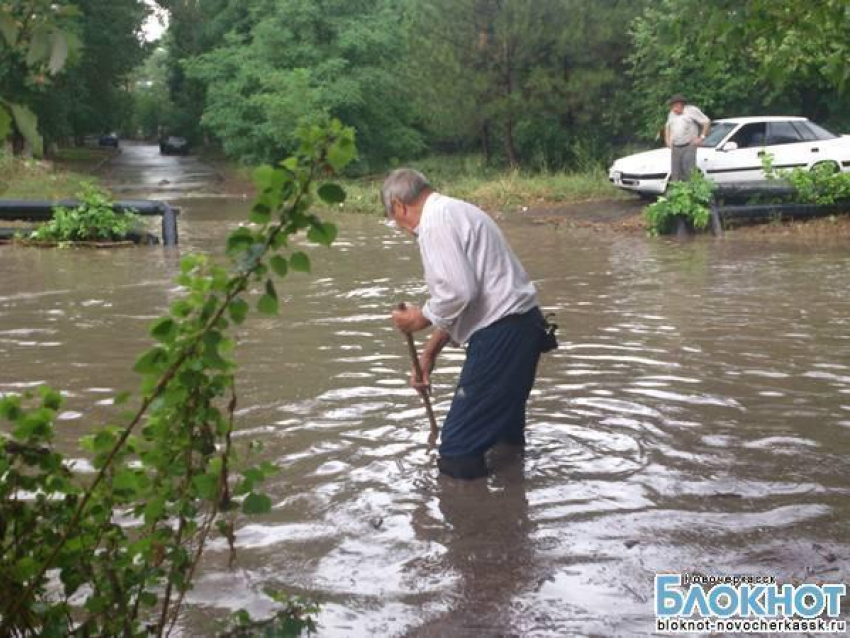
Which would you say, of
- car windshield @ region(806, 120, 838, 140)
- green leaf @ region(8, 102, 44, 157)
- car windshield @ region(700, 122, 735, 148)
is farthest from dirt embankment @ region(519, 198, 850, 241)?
green leaf @ region(8, 102, 44, 157)

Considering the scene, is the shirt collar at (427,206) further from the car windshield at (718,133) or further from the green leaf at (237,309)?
the car windshield at (718,133)

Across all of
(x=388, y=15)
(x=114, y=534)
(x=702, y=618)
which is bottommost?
(x=702, y=618)

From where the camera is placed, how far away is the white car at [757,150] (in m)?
19.5

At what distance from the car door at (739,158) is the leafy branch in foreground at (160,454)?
1757cm

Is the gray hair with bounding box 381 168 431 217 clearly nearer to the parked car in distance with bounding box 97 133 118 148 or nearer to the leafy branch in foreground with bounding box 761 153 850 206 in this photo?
the leafy branch in foreground with bounding box 761 153 850 206

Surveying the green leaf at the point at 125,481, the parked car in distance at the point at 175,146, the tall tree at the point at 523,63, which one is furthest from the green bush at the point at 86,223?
the parked car in distance at the point at 175,146

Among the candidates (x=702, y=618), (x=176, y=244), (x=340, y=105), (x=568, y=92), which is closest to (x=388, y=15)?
(x=340, y=105)

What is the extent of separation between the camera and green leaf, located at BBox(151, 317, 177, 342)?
3.04 meters

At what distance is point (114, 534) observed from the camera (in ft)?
10.9

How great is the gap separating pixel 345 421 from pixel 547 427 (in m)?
1.34

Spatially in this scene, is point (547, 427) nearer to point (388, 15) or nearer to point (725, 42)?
point (725, 42)

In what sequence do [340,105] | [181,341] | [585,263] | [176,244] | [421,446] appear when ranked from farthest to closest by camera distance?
[340,105] → [176,244] → [585,263] → [421,446] → [181,341]

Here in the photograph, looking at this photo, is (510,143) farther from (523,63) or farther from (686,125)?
(686,125)

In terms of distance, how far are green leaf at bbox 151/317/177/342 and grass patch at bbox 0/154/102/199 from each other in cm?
2181
